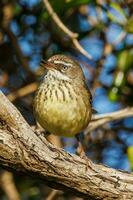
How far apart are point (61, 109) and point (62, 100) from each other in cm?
8

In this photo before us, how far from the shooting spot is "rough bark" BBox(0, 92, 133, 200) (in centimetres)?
461

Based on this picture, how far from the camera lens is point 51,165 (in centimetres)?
471

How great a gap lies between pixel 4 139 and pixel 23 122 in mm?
190

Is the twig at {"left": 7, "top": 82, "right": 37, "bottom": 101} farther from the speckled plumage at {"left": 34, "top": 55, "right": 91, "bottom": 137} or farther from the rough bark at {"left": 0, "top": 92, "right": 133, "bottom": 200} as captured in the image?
the rough bark at {"left": 0, "top": 92, "right": 133, "bottom": 200}

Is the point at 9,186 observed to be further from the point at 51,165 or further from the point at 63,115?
the point at 51,165

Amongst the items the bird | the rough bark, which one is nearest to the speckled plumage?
the bird

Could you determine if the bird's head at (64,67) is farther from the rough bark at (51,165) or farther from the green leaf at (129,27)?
the rough bark at (51,165)

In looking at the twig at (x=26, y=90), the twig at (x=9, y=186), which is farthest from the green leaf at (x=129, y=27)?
the twig at (x=9, y=186)

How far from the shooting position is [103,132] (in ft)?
22.2

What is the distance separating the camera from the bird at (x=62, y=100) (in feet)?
18.9

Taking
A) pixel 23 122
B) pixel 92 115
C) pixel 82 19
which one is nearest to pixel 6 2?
pixel 82 19

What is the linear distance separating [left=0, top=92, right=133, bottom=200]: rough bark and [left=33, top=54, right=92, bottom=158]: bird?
0.87 m

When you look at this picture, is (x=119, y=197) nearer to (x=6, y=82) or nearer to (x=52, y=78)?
(x=52, y=78)

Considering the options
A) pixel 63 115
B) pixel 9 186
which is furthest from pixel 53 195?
pixel 63 115
